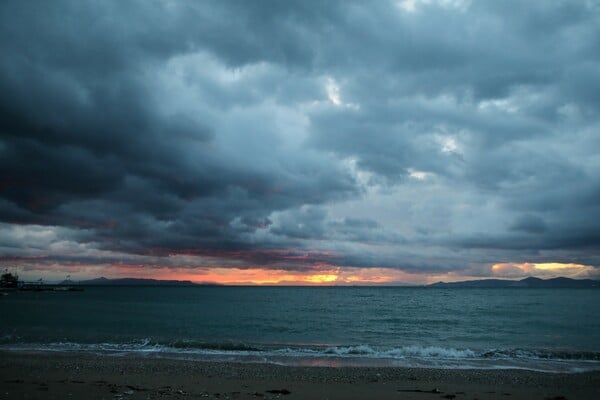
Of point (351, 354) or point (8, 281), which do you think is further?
point (8, 281)

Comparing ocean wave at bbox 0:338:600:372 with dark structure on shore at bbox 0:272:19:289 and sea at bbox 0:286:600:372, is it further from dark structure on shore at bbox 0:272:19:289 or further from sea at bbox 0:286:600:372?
dark structure on shore at bbox 0:272:19:289

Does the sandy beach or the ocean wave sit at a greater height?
the sandy beach

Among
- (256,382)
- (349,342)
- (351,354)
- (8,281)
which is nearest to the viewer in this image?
(256,382)

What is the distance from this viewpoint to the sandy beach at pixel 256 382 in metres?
14.5

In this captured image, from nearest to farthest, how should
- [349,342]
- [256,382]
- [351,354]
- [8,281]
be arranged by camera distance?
[256,382] < [351,354] < [349,342] < [8,281]


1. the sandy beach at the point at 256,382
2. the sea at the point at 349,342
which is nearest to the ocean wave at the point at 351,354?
the sea at the point at 349,342

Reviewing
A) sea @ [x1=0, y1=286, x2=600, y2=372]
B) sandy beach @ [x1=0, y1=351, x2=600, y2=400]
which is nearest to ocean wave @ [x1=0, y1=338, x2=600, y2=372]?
sea @ [x1=0, y1=286, x2=600, y2=372]

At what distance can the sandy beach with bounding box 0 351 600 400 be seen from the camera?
14492mm

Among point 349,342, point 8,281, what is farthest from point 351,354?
point 8,281

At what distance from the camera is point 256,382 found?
16.8 m

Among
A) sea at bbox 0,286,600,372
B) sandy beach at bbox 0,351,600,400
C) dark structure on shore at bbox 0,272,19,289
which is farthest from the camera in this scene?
dark structure on shore at bbox 0,272,19,289

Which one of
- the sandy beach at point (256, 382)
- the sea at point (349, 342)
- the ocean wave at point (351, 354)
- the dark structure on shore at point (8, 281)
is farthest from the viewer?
the dark structure on shore at point (8, 281)

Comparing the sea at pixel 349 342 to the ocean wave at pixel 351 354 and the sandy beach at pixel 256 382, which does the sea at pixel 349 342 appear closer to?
the ocean wave at pixel 351 354

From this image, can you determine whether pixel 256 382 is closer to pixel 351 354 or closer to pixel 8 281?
→ pixel 351 354
